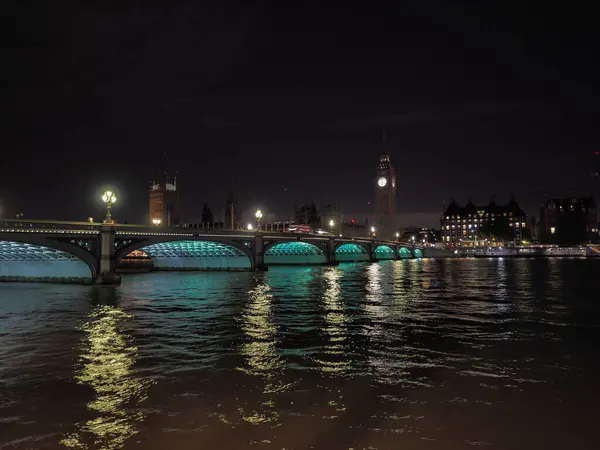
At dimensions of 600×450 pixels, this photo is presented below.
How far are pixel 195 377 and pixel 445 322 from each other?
44.3ft

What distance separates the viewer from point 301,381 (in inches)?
457

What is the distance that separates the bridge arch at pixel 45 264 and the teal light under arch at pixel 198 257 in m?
20.2

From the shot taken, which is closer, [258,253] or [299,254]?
[258,253]

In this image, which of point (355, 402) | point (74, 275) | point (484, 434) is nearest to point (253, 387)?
point (355, 402)

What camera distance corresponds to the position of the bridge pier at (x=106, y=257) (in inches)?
Answer: 1828

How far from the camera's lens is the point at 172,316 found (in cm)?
2408

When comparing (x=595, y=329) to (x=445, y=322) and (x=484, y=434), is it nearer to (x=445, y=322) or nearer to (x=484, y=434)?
(x=445, y=322)

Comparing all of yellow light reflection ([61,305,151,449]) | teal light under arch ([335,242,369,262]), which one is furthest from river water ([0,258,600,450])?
teal light under arch ([335,242,369,262])

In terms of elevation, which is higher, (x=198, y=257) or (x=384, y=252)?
(x=198, y=257)

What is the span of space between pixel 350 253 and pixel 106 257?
108227 millimetres

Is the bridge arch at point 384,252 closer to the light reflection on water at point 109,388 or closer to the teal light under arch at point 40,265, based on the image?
the teal light under arch at point 40,265

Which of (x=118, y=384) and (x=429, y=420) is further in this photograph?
(x=118, y=384)

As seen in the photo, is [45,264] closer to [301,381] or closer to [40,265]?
[40,265]

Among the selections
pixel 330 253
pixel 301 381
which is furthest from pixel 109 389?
pixel 330 253
